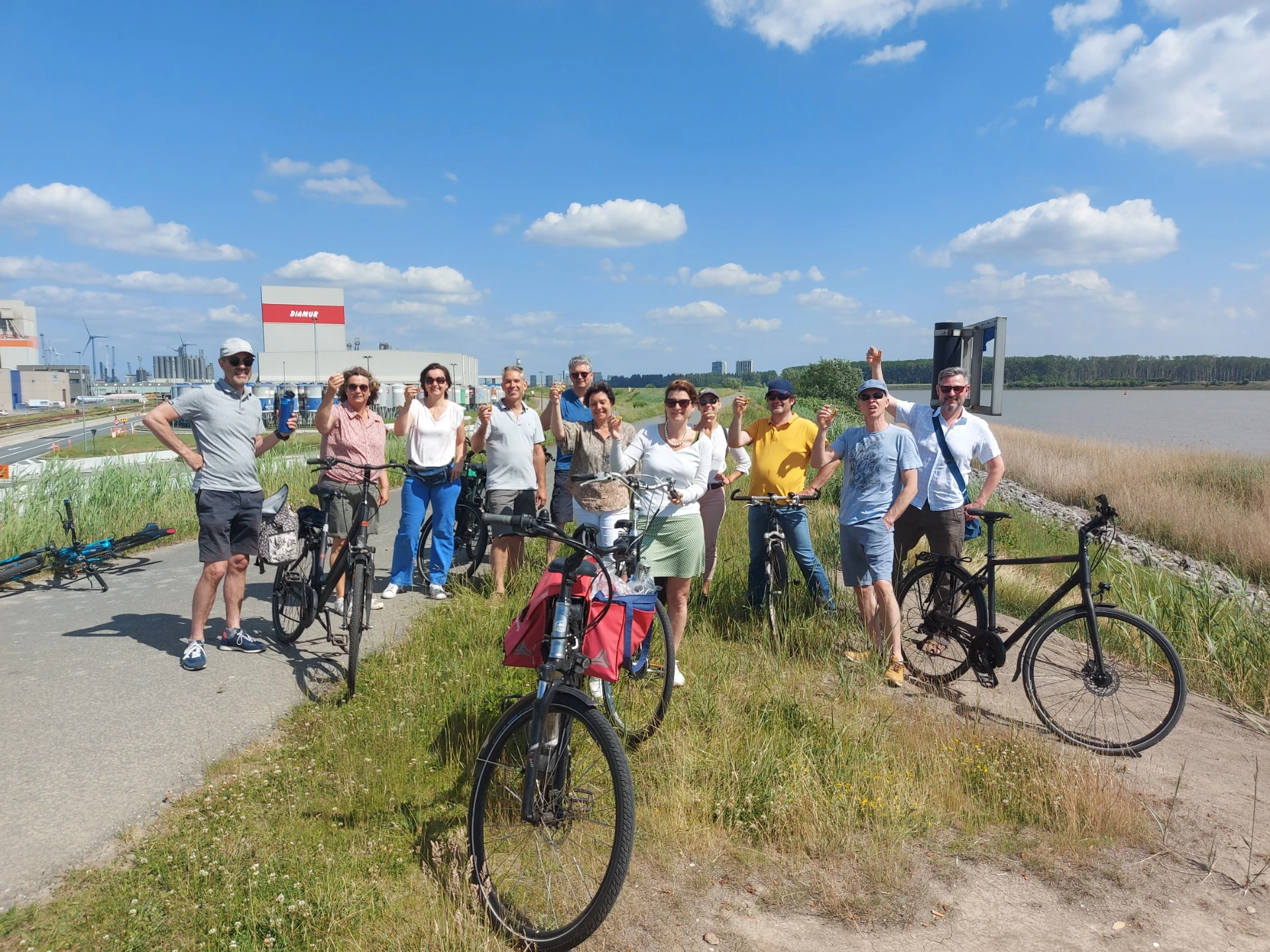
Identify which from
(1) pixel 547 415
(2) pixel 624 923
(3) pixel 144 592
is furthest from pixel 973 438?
(3) pixel 144 592

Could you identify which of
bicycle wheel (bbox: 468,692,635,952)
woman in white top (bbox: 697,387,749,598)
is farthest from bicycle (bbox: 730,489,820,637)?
bicycle wheel (bbox: 468,692,635,952)

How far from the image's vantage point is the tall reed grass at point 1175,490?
1447 centimetres

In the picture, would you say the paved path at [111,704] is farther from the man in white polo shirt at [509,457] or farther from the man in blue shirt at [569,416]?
the man in blue shirt at [569,416]

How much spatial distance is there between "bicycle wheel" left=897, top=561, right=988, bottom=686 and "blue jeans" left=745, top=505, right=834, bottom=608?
2.34 feet

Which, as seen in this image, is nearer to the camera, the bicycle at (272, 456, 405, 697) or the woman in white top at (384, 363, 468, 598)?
the bicycle at (272, 456, 405, 697)

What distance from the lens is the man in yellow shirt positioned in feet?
19.6

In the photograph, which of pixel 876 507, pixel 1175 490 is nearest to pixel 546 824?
pixel 876 507

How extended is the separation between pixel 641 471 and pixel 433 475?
7.95 feet

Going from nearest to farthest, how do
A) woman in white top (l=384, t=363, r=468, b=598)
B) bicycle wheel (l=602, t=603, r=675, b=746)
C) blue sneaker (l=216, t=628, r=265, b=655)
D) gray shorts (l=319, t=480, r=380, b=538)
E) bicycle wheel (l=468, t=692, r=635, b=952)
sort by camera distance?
1. bicycle wheel (l=468, t=692, r=635, b=952)
2. bicycle wheel (l=602, t=603, r=675, b=746)
3. blue sneaker (l=216, t=628, r=265, b=655)
4. gray shorts (l=319, t=480, r=380, b=538)
5. woman in white top (l=384, t=363, r=468, b=598)

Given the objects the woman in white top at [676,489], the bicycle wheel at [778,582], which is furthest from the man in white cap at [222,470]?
the bicycle wheel at [778,582]

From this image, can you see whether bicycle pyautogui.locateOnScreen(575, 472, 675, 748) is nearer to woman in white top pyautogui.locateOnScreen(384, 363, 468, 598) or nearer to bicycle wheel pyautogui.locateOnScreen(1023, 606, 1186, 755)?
bicycle wheel pyautogui.locateOnScreen(1023, 606, 1186, 755)

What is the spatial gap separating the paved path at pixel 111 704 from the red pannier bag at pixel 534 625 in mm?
1832

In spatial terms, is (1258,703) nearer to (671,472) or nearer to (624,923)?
(671,472)

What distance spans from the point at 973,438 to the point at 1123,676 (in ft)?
6.31
